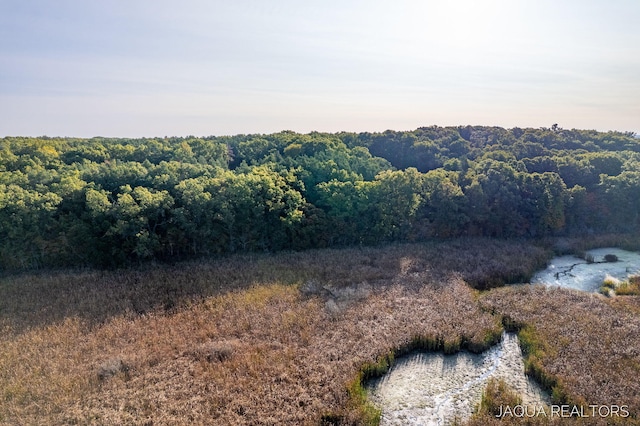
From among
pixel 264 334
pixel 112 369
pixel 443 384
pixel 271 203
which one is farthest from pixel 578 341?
pixel 271 203

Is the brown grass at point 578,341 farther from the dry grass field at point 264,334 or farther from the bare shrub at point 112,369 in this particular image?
the bare shrub at point 112,369

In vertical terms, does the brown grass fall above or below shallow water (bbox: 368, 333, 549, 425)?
above

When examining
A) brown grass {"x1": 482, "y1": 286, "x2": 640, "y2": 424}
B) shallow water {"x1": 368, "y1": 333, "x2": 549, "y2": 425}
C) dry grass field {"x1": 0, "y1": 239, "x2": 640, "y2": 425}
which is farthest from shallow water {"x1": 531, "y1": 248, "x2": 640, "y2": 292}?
shallow water {"x1": 368, "y1": 333, "x2": 549, "y2": 425}

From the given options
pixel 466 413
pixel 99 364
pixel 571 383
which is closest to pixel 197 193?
pixel 99 364

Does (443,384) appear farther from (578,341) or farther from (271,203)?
(271,203)

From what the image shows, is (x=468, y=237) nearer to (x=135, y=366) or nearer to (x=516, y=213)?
(x=516, y=213)

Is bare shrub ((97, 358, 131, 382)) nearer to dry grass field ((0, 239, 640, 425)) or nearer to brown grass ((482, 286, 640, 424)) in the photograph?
dry grass field ((0, 239, 640, 425))
